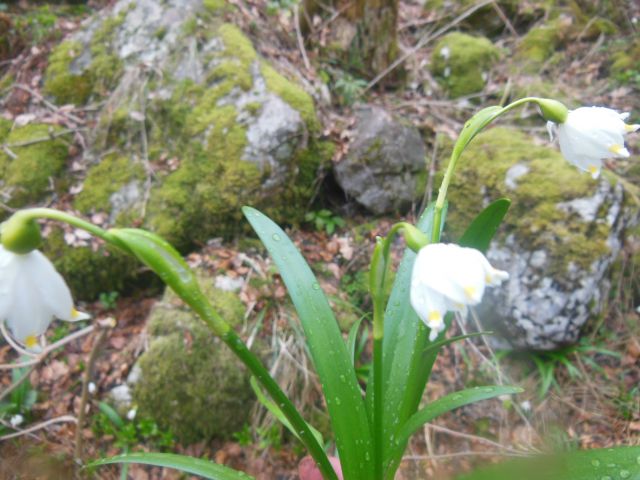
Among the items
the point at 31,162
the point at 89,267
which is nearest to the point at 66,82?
the point at 31,162

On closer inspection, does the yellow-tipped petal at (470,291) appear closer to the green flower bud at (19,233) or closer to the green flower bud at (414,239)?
the green flower bud at (414,239)

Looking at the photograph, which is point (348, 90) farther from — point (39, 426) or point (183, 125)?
point (39, 426)

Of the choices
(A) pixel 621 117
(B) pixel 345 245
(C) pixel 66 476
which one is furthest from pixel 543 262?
(C) pixel 66 476

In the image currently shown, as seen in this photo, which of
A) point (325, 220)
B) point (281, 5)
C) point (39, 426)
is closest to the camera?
point (39, 426)

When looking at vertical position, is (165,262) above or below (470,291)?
above

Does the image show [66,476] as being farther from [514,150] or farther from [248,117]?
[514,150]
